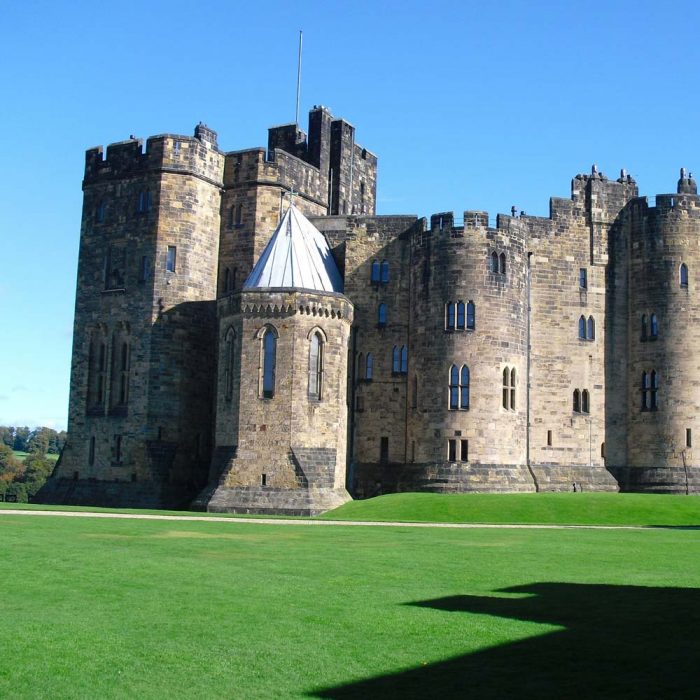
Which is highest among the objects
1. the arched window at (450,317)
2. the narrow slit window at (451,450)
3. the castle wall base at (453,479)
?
the arched window at (450,317)

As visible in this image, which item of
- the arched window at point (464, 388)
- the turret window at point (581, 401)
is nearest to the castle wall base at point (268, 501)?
the arched window at point (464, 388)

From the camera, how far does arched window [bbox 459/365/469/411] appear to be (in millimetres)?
50469

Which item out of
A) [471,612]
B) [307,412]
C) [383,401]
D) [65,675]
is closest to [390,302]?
[383,401]

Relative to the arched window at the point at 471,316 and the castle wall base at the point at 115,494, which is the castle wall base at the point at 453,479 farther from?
the castle wall base at the point at 115,494

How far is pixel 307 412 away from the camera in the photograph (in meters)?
48.2

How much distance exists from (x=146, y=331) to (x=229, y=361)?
19.7 feet

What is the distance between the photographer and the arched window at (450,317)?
168 ft

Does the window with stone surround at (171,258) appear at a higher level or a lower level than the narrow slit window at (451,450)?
higher

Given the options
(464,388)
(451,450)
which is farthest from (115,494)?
(464,388)

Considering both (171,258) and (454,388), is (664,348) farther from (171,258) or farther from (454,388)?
(171,258)

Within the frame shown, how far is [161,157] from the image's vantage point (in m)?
54.5

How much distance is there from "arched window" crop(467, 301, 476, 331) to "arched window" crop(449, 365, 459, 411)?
2082 millimetres

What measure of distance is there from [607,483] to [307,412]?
53.0 feet

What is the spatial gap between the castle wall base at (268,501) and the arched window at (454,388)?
7.66m
